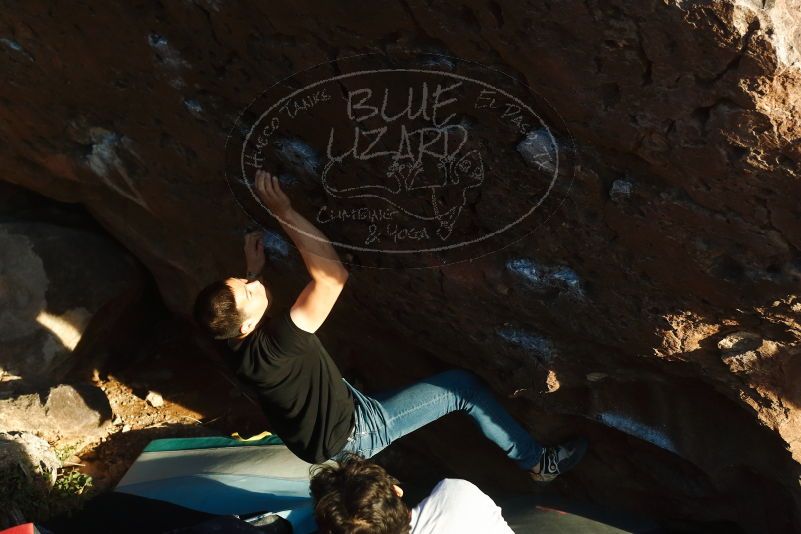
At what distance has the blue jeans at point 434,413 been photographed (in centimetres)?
→ 291

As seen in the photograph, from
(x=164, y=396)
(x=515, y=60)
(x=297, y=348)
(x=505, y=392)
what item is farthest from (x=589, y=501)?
(x=164, y=396)

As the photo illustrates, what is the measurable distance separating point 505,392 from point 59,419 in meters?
2.29

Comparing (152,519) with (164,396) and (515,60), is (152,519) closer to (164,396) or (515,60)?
(164,396)

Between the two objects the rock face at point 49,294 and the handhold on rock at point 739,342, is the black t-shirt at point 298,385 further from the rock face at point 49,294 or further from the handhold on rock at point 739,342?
the rock face at point 49,294

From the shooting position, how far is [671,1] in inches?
71.4

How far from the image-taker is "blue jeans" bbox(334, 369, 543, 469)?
291 cm

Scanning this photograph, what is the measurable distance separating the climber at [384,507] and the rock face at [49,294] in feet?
7.48

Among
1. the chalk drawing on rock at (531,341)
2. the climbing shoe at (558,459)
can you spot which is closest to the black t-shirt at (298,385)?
the chalk drawing on rock at (531,341)

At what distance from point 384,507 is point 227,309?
0.72m

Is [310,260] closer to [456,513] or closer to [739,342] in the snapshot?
[456,513]

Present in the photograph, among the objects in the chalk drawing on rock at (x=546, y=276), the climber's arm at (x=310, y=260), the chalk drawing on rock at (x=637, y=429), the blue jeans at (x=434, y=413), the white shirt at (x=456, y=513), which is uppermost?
the climber's arm at (x=310, y=260)

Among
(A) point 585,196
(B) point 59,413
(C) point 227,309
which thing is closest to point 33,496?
(B) point 59,413

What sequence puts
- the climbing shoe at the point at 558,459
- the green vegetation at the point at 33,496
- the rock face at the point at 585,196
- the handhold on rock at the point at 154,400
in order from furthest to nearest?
the handhold on rock at the point at 154,400 < the green vegetation at the point at 33,496 < the climbing shoe at the point at 558,459 < the rock face at the point at 585,196

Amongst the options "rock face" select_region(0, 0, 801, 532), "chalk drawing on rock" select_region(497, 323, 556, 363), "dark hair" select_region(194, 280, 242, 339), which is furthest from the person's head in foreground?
"chalk drawing on rock" select_region(497, 323, 556, 363)
